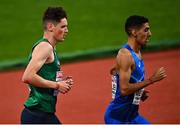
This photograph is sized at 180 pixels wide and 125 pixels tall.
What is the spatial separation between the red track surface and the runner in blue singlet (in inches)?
84.6

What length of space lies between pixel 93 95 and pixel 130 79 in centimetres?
313

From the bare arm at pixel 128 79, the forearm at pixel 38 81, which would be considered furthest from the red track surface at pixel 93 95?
the forearm at pixel 38 81

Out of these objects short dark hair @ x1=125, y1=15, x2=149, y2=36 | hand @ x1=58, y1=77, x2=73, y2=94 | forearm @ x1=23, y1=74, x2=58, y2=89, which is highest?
short dark hair @ x1=125, y1=15, x2=149, y2=36

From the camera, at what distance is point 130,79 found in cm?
641

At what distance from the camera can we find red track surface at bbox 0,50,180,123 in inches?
347

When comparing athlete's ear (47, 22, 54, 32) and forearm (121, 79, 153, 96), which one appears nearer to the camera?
athlete's ear (47, 22, 54, 32)

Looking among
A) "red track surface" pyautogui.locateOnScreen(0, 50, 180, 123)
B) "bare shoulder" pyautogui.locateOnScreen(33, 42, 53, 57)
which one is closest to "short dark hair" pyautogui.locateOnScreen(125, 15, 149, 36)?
"bare shoulder" pyautogui.locateOnScreen(33, 42, 53, 57)

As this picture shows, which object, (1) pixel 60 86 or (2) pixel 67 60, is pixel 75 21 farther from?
(1) pixel 60 86

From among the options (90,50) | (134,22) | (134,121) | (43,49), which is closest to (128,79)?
(134,121)

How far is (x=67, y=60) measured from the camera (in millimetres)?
11094

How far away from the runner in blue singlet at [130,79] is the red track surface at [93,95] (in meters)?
2.15

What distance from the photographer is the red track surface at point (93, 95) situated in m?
8.81

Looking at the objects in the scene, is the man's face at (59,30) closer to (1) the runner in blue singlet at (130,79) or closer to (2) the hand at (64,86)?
(2) the hand at (64,86)

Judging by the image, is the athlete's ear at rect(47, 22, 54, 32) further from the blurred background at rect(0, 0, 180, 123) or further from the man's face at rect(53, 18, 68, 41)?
the blurred background at rect(0, 0, 180, 123)
